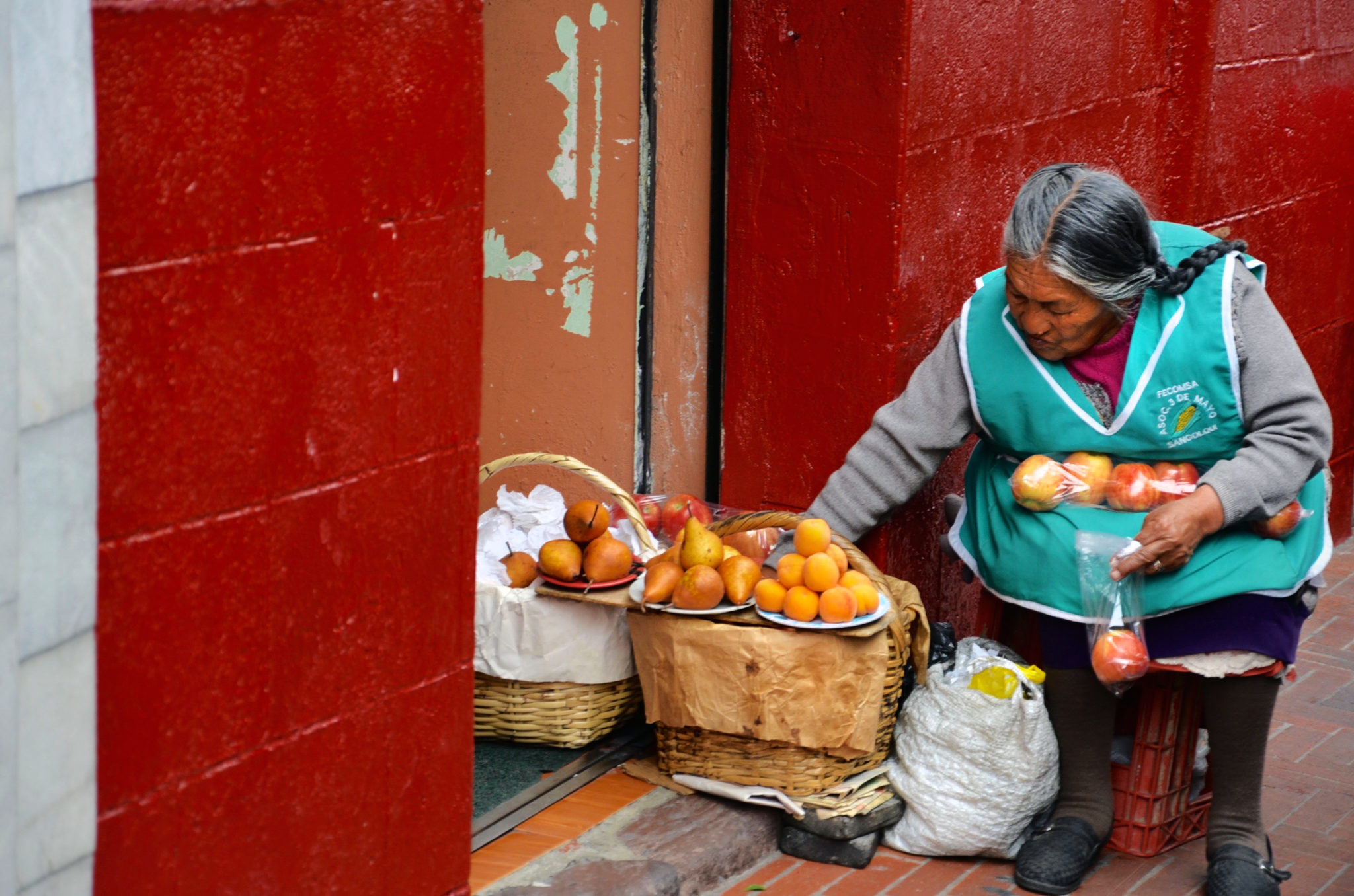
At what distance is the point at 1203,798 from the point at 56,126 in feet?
10.4

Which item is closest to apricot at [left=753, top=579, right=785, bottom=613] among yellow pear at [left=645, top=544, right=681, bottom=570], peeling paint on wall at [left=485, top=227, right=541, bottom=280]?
yellow pear at [left=645, top=544, right=681, bottom=570]

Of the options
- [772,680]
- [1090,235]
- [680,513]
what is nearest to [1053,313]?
[1090,235]

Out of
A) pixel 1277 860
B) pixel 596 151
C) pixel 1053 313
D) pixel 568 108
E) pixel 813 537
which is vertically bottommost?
pixel 1277 860

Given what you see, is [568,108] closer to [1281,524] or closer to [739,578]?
[739,578]

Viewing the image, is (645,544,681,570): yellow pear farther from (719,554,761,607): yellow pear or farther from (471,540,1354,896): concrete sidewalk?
(471,540,1354,896): concrete sidewalk

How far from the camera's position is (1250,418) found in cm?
367

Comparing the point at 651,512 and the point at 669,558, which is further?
the point at 651,512

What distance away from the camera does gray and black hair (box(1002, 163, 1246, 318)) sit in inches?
139

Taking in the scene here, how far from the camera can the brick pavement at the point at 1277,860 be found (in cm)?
379

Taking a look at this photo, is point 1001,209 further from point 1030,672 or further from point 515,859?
point 515,859

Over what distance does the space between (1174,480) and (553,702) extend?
1.57m

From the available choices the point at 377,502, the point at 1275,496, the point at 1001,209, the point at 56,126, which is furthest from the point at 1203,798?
the point at 56,126

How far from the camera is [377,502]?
287 centimetres

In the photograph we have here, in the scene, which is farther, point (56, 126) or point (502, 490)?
point (502, 490)
